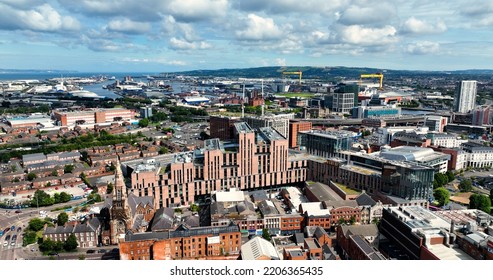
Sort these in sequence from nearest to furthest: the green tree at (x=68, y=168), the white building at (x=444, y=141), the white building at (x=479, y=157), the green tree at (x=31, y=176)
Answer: the green tree at (x=31, y=176) < the green tree at (x=68, y=168) < the white building at (x=479, y=157) < the white building at (x=444, y=141)

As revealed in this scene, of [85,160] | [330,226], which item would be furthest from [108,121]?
[330,226]

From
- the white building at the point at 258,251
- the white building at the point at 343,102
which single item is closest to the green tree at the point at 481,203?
the white building at the point at 258,251

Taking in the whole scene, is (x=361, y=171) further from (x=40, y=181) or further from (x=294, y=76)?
(x=294, y=76)

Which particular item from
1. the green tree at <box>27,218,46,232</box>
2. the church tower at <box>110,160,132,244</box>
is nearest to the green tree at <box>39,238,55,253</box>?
the green tree at <box>27,218,46,232</box>

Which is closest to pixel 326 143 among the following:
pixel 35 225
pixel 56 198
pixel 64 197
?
pixel 64 197

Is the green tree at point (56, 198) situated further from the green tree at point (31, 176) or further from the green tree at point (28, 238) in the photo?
the green tree at point (28, 238)
